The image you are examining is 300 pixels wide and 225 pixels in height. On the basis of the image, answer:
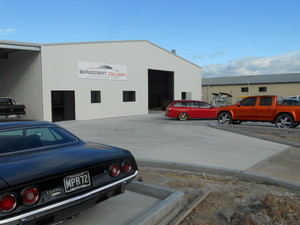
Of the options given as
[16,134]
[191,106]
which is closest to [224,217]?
[16,134]

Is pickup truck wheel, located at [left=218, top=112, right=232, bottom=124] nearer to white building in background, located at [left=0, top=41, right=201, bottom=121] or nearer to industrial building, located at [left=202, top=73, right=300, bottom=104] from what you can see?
white building in background, located at [left=0, top=41, right=201, bottom=121]

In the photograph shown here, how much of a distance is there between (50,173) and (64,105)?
17.7 meters

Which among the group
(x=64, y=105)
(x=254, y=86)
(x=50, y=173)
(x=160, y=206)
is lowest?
(x=160, y=206)

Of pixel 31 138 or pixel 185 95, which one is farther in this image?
pixel 185 95

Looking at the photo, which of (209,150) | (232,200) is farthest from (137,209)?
(209,150)

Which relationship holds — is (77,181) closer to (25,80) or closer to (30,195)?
(30,195)

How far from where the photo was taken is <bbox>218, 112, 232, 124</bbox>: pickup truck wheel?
1466 cm

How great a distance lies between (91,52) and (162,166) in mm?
15522

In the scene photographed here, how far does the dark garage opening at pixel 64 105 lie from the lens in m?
19.5

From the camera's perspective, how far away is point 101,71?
20922 mm

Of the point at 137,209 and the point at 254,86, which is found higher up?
the point at 254,86

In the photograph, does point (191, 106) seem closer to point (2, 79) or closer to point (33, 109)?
point (33, 109)

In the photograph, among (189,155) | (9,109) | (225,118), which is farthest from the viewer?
(9,109)

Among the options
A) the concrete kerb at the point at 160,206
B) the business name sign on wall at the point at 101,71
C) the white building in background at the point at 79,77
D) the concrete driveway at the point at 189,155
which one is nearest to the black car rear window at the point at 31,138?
the concrete driveway at the point at 189,155
